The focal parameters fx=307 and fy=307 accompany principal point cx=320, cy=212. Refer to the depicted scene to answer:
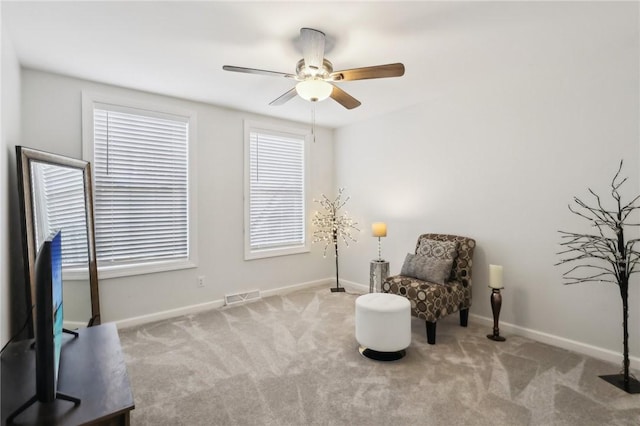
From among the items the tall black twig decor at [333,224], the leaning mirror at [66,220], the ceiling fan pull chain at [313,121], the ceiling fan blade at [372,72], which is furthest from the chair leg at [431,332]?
the leaning mirror at [66,220]

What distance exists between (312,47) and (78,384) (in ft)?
7.82

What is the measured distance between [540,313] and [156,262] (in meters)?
4.15

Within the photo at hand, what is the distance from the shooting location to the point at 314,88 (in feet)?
7.71

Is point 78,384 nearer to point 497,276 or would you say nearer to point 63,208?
point 63,208

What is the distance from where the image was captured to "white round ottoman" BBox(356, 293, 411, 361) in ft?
8.39

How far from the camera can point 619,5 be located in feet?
6.69

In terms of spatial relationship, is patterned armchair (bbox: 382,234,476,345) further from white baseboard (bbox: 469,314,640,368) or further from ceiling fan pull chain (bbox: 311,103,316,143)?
ceiling fan pull chain (bbox: 311,103,316,143)

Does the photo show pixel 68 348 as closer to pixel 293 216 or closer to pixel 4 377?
pixel 4 377

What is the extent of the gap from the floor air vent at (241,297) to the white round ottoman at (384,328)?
2066 millimetres

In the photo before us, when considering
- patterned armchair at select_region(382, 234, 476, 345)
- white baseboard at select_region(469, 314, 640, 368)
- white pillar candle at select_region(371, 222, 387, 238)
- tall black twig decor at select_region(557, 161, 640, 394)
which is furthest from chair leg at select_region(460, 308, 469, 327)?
white pillar candle at select_region(371, 222, 387, 238)

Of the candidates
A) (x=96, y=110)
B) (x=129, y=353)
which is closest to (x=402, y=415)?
(x=129, y=353)

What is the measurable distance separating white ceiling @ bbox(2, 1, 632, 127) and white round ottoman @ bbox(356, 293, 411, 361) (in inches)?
85.5

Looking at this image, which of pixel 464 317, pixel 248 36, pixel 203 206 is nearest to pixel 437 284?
pixel 464 317

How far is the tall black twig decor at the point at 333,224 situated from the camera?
499 centimetres
